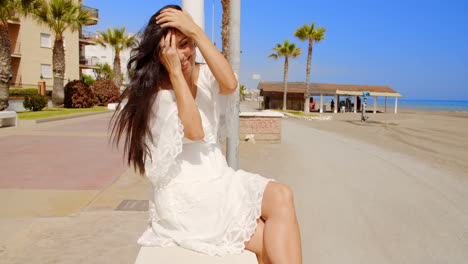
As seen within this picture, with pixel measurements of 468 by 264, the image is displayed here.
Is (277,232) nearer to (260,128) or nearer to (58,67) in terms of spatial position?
(260,128)

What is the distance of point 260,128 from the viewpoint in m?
10.6

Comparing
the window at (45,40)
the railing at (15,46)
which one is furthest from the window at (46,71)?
the railing at (15,46)

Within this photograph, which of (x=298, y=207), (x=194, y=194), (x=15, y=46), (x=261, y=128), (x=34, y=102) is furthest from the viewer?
(x=15, y=46)

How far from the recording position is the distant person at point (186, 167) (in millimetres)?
1785

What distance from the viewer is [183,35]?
187cm

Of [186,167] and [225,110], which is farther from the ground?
[225,110]

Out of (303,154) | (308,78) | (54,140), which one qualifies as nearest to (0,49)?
(54,140)

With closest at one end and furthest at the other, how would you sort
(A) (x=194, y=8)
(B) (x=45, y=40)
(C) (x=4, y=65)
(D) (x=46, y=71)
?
(A) (x=194, y=8), (C) (x=4, y=65), (B) (x=45, y=40), (D) (x=46, y=71)

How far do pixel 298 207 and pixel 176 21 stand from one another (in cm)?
337

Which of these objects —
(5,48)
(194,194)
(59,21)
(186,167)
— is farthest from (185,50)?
(59,21)

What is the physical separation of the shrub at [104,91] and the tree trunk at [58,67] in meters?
5.13

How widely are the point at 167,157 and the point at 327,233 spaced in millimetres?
2504

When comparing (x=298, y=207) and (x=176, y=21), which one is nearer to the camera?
(x=176, y=21)

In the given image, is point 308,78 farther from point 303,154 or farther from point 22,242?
point 22,242
